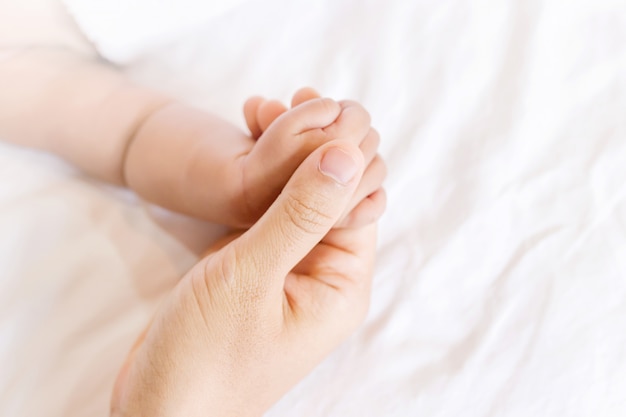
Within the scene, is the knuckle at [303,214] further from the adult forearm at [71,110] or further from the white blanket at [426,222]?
the adult forearm at [71,110]

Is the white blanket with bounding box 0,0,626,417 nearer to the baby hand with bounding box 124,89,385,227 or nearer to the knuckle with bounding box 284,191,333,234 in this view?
the baby hand with bounding box 124,89,385,227

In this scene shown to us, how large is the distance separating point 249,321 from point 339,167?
0.16 metres

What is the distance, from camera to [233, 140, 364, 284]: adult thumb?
1.58ft

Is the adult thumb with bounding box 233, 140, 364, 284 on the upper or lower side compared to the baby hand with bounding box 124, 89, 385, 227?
lower

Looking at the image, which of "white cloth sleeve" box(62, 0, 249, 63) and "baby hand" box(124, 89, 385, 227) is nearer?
"baby hand" box(124, 89, 385, 227)

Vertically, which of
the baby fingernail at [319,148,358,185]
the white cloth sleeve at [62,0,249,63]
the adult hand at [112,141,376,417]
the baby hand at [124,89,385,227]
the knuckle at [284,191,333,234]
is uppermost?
the white cloth sleeve at [62,0,249,63]

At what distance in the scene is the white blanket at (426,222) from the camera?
0.62m

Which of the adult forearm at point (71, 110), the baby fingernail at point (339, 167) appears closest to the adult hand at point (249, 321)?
the baby fingernail at point (339, 167)

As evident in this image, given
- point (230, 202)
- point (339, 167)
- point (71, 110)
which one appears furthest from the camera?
point (71, 110)

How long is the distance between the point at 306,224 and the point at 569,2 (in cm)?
55

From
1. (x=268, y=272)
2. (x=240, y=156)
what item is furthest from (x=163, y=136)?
(x=268, y=272)

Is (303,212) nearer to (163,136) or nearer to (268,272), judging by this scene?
(268,272)

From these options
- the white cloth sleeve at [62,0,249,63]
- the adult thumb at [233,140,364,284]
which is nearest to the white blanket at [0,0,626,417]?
the white cloth sleeve at [62,0,249,63]

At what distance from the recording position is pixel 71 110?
765mm
